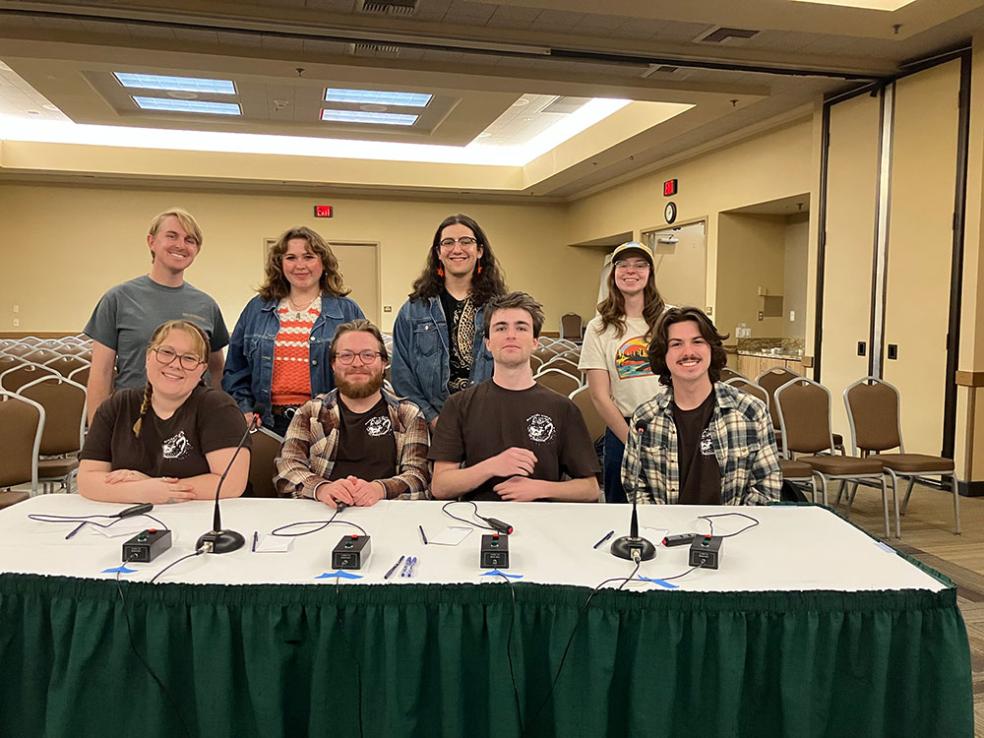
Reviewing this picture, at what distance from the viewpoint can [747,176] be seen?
8.18 metres

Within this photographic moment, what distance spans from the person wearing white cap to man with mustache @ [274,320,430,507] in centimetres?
81

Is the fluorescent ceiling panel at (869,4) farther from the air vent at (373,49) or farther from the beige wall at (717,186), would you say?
the air vent at (373,49)

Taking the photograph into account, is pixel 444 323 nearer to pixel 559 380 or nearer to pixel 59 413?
pixel 559 380

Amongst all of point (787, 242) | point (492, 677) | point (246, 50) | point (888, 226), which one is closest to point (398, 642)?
point (492, 677)

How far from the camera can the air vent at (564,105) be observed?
27.2 ft

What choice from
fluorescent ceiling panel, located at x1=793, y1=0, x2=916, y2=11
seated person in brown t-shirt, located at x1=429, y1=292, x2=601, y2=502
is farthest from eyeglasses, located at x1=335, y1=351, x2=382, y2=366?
fluorescent ceiling panel, located at x1=793, y1=0, x2=916, y2=11

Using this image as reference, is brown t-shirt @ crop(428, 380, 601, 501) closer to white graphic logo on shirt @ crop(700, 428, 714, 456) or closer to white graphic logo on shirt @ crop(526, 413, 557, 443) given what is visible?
white graphic logo on shirt @ crop(526, 413, 557, 443)

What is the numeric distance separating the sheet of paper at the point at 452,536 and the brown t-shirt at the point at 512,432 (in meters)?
0.45

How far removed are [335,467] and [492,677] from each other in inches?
44.5

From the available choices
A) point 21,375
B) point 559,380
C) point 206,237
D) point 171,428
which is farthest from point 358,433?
point 206,237

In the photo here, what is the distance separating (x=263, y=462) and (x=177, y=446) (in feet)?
1.47

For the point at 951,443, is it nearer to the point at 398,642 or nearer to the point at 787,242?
the point at 787,242

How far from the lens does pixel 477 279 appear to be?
2.87 m

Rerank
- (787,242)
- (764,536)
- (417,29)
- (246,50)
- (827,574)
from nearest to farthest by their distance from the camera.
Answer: (827,574), (764,536), (417,29), (246,50), (787,242)
